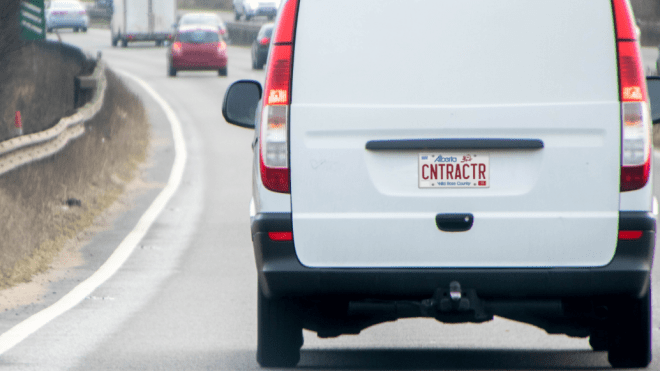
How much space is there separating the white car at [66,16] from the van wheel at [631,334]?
2409 inches

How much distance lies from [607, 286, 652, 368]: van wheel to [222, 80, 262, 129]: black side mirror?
2.09m

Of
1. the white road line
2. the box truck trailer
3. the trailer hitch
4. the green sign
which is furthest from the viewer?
the box truck trailer

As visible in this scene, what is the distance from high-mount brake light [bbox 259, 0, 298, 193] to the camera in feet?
19.3

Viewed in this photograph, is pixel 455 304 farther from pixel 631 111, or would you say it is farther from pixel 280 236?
pixel 631 111

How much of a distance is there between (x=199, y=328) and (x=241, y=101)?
2.19 m

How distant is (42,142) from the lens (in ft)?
52.5

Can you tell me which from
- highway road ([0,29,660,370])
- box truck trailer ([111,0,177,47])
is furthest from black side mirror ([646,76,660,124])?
box truck trailer ([111,0,177,47])

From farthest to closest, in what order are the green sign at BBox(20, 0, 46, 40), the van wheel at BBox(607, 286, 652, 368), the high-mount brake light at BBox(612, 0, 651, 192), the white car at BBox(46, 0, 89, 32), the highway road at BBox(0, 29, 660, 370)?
the white car at BBox(46, 0, 89, 32), the green sign at BBox(20, 0, 46, 40), the highway road at BBox(0, 29, 660, 370), the van wheel at BBox(607, 286, 652, 368), the high-mount brake light at BBox(612, 0, 651, 192)

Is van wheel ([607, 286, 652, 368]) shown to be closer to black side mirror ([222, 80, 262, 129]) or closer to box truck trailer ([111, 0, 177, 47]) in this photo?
black side mirror ([222, 80, 262, 129])

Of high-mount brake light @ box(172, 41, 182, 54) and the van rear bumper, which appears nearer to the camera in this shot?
the van rear bumper

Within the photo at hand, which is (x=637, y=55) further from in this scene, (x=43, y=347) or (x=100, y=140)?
(x=100, y=140)

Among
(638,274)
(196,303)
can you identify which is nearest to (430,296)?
(638,274)

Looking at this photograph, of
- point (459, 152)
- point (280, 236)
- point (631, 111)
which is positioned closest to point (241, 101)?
point (280, 236)

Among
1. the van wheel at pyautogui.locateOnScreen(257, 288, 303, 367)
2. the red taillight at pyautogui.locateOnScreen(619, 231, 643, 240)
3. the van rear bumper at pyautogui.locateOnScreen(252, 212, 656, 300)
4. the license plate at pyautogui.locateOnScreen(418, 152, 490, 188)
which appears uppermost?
the license plate at pyautogui.locateOnScreen(418, 152, 490, 188)
